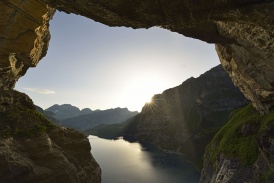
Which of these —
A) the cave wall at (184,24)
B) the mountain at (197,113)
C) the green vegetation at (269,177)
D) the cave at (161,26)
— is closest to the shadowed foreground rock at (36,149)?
the cave at (161,26)

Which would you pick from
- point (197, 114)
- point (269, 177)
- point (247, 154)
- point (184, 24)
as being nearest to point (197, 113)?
point (197, 114)

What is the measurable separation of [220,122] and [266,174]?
115 m

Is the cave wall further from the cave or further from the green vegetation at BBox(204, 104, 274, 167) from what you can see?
the green vegetation at BBox(204, 104, 274, 167)

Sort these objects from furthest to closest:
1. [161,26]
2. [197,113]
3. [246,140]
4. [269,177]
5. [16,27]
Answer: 1. [197,113]
2. [246,140]
3. [269,177]
4. [16,27]
5. [161,26]

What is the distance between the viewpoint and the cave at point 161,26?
11.9m

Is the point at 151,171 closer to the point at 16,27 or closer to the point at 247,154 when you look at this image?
the point at 247,154

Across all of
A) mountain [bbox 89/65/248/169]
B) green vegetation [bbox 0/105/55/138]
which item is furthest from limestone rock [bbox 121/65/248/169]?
green vegetation [bbox 0/105/55/138]

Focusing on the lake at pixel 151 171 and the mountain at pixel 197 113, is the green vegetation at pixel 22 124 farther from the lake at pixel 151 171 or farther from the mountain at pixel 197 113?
the mountain at pixel 197 113

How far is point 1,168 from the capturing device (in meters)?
22.8

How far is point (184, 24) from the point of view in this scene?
44.0 feet

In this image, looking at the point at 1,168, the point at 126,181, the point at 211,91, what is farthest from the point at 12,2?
the point at 211,91

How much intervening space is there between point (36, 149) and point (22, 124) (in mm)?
3726

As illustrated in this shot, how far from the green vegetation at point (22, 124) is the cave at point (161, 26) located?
17cm

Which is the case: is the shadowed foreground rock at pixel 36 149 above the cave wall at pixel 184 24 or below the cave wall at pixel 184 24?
below
